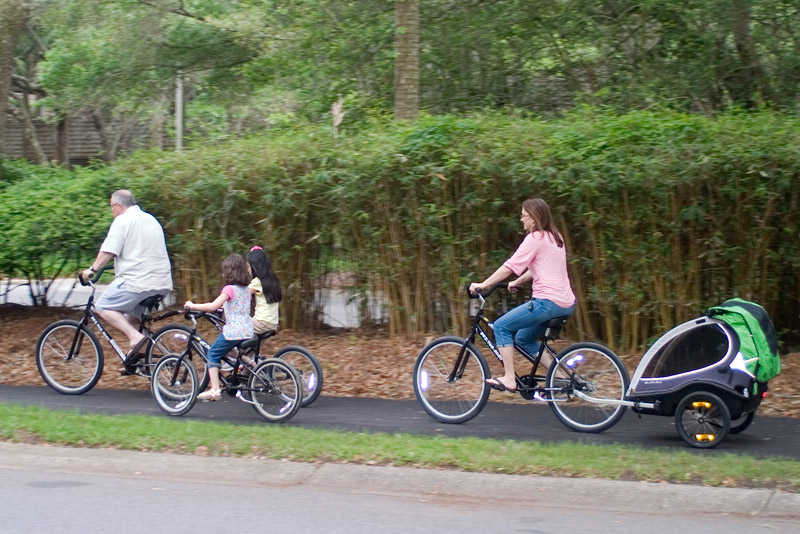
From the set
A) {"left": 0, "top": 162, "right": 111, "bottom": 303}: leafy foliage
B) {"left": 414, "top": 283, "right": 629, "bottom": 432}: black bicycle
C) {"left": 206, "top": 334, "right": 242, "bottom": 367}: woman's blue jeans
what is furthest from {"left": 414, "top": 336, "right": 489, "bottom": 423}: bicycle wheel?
{"left": 0, "top": 162, "right": 111, "bottom": 303}: leafy foliage

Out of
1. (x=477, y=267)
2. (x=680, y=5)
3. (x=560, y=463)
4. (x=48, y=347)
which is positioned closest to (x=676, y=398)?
(x=560, y=463)

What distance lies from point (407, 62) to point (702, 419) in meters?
6.18

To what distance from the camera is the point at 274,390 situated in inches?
286

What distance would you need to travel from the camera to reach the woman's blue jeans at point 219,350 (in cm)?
740

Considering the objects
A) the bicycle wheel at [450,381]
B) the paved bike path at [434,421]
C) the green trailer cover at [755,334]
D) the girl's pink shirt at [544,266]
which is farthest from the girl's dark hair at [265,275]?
the green trailer cover at [755,334]

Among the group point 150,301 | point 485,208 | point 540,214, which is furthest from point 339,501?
point 485,208

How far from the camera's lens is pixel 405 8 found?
1099cm

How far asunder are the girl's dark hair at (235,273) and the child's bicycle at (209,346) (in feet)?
1.56

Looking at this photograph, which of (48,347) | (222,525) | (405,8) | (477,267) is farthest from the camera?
(405,8)

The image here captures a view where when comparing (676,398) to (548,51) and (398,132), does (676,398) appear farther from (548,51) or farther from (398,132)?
(548,51)

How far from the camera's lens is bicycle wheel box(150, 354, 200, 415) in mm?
7469

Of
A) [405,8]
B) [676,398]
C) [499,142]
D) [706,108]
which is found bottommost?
[676,398]

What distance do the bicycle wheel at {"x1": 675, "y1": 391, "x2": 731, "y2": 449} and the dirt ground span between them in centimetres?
144

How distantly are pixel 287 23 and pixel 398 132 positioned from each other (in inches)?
218
